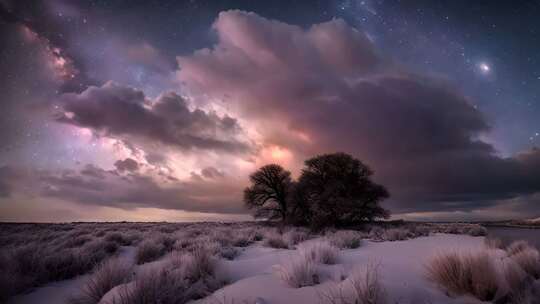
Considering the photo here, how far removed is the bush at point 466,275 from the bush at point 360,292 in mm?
1097

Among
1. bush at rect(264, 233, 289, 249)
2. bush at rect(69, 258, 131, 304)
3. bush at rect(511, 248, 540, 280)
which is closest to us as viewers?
bush at rect(511, 248, 540, 280)

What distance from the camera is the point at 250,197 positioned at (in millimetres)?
32156

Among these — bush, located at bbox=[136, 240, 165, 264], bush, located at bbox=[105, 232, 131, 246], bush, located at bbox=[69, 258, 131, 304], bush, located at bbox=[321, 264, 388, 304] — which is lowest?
bush, located at bbox=[105, 232, 131, 246]

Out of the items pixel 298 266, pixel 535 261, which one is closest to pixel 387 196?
pixel 535 261

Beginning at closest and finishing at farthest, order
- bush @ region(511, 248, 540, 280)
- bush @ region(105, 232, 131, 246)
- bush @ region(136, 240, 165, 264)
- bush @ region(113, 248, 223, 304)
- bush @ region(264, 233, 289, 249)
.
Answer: bush @ region(113, 248, 223, 304) < bush @ region(511, 248, 540, 280) < bush @ region(136, 240, 165, 264) < bush @ region(264, 233, 289, 249) < bush @ region(105, 232, 131, 246)

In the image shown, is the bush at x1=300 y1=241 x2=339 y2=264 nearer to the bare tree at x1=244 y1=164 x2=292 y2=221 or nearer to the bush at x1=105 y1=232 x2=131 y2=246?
the bush at x1=105 y1=232 x2=131 y2=246

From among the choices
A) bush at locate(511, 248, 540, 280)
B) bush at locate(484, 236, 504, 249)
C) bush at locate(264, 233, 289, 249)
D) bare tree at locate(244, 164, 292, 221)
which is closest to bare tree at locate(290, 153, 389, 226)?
bare tree at locate(244, 164, 292, 221)

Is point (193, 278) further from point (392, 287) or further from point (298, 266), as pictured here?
point (392, 287)

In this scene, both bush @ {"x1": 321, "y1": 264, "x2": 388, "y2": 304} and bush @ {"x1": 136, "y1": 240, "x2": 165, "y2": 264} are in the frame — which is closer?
bush @ {"x1": 321, "y1": 264, "x2": 388, "y2": 304}

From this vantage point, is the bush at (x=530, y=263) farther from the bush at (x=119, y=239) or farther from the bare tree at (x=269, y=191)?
the bare tree at (x=269, y=191)

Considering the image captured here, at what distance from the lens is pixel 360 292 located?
10.8 feet

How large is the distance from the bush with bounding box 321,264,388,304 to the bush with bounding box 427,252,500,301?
3.60ft

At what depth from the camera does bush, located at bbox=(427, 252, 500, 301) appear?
3.48 meters

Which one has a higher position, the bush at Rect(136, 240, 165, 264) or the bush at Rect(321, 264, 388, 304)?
the bush at Rect(321, 264, 388, 304)
